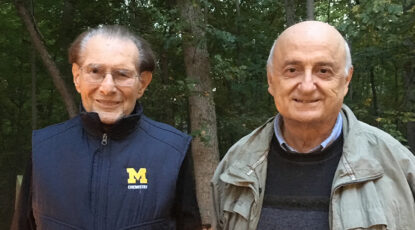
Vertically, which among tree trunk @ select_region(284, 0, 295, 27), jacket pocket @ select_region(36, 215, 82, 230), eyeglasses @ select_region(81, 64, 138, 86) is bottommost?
jacket pocket @ select_region(36, 215, 82, 230)

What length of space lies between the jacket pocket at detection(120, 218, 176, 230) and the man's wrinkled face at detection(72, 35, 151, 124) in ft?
1.71

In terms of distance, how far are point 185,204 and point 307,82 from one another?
893 millimetres

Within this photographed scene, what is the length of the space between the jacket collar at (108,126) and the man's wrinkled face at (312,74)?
2.61ft

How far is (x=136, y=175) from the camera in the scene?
7.41 feet

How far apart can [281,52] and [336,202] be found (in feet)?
2.63

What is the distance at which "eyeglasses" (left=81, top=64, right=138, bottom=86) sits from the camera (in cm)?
224

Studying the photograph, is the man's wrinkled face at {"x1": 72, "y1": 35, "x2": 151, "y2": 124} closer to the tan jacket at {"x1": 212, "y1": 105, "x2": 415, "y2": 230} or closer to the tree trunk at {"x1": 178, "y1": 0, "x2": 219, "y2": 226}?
the tan jacket at {"x1": 212, "y1": 105, "x2": 415, "y2": 230}

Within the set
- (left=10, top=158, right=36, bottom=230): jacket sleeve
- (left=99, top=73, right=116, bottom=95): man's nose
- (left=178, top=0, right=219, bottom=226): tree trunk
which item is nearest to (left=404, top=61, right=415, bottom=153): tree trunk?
(left=178, top=0, right=219, bottom=226): tree trunk

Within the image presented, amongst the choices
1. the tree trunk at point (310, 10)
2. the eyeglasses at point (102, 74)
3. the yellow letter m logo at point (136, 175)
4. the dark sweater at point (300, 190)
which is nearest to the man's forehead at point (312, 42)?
the dark sweater at point (300, 190)

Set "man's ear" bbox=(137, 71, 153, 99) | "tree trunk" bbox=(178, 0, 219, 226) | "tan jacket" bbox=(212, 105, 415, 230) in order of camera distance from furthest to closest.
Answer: "tree trunk" bbox=(178, 0, 219, 226) → "man's ear" bbox=(137, 71, 153, 99) → "tan jacket" bbox=(212, 105, 415, 230)

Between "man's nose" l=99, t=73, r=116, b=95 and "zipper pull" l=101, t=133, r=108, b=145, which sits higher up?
"man's nose" l=99, t=73, r=116, b=95

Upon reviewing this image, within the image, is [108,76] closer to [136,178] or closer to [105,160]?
[105,160]

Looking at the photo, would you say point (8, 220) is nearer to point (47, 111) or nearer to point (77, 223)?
point (47, 111)

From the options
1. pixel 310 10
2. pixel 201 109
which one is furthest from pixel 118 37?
pixel 310 10
